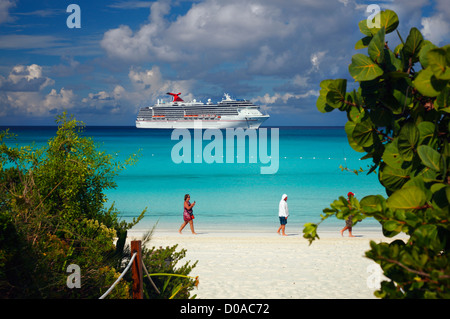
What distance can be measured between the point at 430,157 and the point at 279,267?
9128mm

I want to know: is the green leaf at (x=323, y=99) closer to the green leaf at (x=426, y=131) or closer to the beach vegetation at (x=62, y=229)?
the green leaf at (x=426, y=131)

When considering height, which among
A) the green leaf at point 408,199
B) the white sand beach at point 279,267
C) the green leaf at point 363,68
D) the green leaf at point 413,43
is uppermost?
the green leaf at point 413,43

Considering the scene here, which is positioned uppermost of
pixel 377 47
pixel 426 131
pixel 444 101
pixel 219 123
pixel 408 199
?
pixel 219 123

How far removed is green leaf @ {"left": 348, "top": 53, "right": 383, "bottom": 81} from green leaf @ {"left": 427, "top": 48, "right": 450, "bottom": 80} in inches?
9.7

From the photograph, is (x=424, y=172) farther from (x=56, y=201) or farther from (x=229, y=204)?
(x=229, y=204)

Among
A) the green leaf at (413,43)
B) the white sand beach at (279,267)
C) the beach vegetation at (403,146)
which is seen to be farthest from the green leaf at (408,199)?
the white sand beach at (279,267)

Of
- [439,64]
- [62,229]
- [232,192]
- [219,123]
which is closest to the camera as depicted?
[439,64]

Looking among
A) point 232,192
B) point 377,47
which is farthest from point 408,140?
point 232,192

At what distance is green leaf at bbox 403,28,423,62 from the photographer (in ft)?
6.49

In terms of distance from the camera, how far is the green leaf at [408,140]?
1821 millimetres

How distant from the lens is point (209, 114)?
111m

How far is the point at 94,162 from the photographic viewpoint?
17.7ft

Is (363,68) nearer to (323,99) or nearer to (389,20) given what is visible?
(323,99)

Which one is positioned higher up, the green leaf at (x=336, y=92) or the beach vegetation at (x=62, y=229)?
the green leaf at (x=336, y=92)
